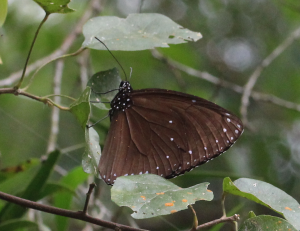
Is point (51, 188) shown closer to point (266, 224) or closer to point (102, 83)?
point (102, 83)

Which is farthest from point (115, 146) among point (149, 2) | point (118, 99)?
point (149, 2)

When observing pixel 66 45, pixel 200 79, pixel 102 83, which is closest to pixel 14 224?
pixel 102 83

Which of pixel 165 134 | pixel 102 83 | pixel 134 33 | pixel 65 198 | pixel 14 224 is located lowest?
pixel 65 198

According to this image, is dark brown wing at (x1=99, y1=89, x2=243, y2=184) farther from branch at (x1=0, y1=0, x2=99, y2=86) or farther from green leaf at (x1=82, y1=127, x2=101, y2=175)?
branch at (x1=0, y1=0, x2=99, y2=86)

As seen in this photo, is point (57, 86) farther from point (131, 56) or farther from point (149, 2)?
point (149, 2)

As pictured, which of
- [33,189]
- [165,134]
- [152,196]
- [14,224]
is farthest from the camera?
[165,134]

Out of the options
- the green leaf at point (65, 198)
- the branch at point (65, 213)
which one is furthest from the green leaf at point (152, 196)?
the green leaf at point (65, 198)

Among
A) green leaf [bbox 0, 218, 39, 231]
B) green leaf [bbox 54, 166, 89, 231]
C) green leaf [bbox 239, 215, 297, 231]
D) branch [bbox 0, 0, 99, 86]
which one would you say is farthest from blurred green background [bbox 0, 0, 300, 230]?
green leaf [bbox 239, 215, 297, 231]
